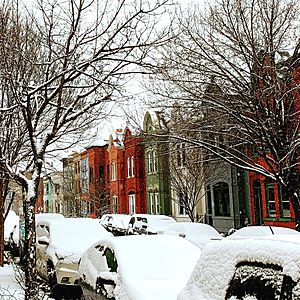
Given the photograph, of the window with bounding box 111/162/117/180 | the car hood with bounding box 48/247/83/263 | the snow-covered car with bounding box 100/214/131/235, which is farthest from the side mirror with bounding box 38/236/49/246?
the window with bounding box 111/162/117/180

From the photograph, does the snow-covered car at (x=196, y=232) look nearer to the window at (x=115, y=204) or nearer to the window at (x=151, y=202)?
the window at (x=151, y=202)

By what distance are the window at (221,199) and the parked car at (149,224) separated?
22.2 ft

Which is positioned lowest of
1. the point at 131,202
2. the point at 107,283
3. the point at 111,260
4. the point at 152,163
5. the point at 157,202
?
the point at 107,283

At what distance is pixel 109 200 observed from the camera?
154 ft

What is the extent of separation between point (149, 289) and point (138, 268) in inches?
32.6

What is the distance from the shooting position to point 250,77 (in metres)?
13.8

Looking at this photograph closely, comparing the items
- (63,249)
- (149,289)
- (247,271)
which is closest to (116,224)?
(63,249)

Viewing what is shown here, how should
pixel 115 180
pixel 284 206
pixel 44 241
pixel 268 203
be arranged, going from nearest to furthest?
pixel 44 241 → pixel 284 206 → pixel 268 203 → pixel 115 180

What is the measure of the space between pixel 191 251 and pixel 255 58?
23.1 ft

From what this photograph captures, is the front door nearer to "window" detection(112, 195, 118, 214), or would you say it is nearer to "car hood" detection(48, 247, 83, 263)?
"car hood" detection(48, 247, 83, 263)

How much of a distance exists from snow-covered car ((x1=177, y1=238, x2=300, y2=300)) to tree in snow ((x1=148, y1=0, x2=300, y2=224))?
8.47 meters

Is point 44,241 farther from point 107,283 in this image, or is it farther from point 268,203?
point 268,203

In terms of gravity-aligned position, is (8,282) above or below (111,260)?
below

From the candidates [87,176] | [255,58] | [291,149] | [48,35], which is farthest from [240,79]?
[87,176]
